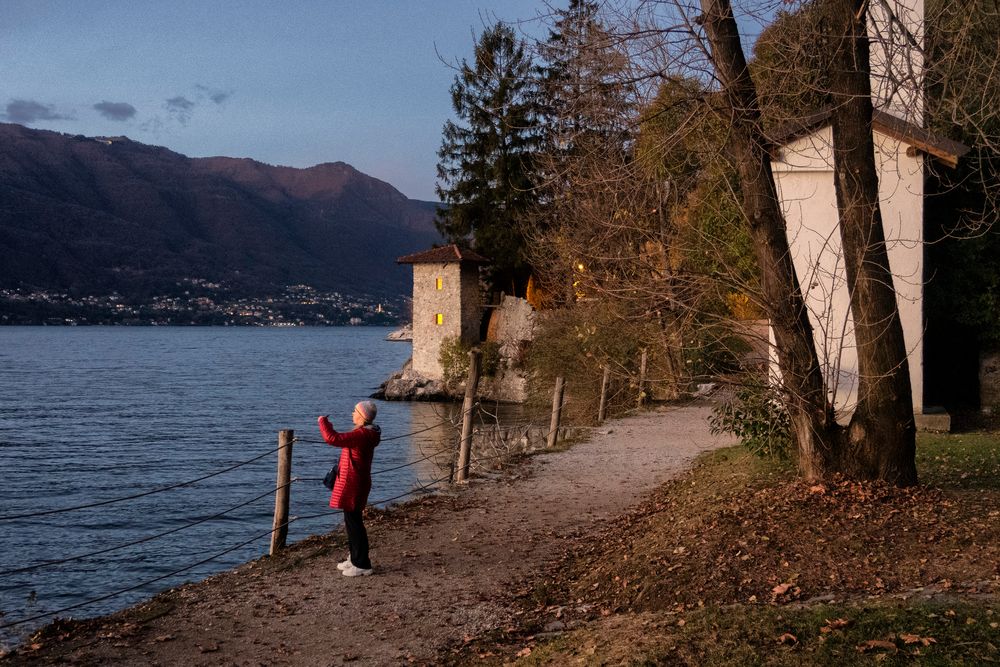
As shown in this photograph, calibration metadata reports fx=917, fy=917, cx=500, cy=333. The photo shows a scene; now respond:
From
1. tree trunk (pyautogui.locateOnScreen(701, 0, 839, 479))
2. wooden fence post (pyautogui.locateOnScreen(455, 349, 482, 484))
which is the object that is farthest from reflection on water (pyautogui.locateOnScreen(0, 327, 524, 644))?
tree trunk (pyautogui.locateOnScreen(701, 0, 839, 479))

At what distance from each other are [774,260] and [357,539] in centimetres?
501

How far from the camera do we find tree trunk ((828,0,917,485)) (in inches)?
363

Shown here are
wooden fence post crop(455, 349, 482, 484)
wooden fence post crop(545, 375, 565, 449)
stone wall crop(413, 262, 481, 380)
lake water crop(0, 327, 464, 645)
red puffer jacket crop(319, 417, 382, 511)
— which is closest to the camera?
red puffer jacket crop(319, 417, 382, 511)

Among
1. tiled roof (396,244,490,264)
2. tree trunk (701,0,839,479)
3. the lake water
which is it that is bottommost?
the lake water

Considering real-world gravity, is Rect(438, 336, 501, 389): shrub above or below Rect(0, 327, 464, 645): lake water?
above

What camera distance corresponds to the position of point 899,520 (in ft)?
27.8

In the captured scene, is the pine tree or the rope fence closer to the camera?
the rope fence

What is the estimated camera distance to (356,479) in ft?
28.8

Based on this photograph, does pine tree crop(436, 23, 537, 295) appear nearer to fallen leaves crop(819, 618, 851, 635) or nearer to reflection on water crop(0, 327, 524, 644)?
reflection on water crop(0, 327, 524, 644)

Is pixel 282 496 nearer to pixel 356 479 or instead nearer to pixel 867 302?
pixel 356 479

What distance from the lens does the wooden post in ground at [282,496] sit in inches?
404

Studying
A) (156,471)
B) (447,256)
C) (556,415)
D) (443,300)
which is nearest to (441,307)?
(443,300)

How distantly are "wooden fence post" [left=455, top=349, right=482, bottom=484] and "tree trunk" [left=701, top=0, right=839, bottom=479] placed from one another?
536 centimetres

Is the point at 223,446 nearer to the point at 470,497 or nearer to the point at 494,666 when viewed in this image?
the point at 470,497
